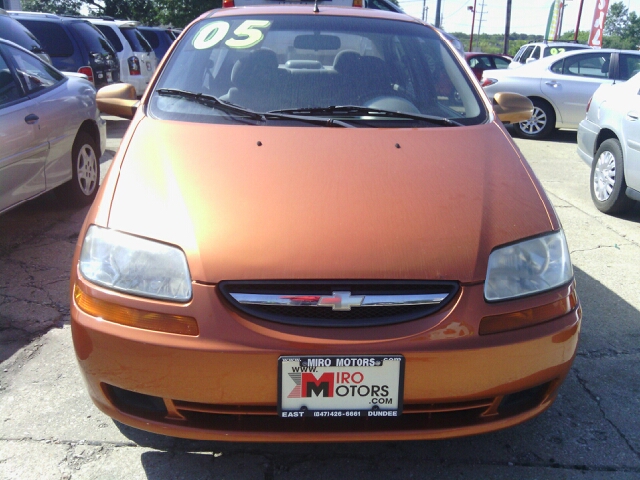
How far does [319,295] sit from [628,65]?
10.00 metres

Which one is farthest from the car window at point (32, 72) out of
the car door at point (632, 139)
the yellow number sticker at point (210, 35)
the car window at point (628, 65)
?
the car window at point (628, 65)

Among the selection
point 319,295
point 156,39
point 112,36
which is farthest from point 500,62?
point 319,295

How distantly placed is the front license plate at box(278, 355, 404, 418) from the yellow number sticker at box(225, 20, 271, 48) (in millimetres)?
1846

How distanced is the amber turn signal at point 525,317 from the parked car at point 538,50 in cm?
1224

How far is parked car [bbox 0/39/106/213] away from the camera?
423cm

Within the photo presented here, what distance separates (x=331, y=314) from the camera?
1917 millimetres

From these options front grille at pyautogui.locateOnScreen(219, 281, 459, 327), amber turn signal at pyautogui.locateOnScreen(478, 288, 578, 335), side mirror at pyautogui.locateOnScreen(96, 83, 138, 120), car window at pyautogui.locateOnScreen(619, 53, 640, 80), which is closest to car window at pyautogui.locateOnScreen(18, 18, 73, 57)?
side mirror at pyautogui.locateOnScreen(96, 83, 138, 120)

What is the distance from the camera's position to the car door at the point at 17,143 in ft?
13.5

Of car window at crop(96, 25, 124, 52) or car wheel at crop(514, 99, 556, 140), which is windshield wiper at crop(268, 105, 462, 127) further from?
car window at crop(96, 25, 124, 52)

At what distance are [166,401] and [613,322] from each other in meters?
2.60

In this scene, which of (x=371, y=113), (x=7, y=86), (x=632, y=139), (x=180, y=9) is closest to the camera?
(x=371, y=113)

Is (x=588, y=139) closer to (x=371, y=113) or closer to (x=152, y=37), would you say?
(x=371, y=113)

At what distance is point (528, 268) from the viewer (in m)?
2.07

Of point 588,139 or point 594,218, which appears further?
point 588,139
